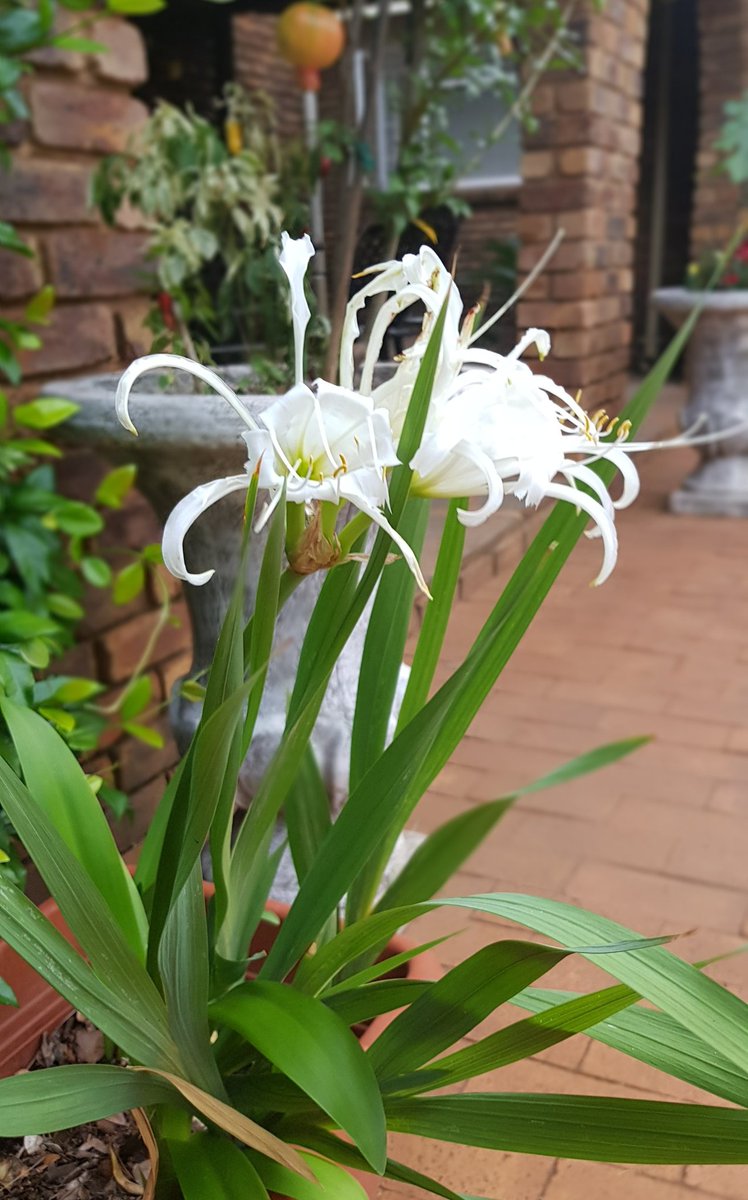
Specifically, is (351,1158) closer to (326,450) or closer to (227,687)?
(227,687)

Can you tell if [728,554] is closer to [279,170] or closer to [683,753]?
[683,753]

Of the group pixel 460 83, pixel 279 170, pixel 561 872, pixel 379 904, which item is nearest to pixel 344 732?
pixel 379 904

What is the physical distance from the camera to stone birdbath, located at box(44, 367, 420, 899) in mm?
1142

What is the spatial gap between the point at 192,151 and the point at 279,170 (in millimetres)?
348

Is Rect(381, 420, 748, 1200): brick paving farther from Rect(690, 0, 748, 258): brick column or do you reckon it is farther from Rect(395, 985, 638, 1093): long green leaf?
Rect(690, 0, 748, 258): brick column

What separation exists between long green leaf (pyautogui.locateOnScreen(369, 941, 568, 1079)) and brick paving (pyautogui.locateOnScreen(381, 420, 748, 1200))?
0.25 meters

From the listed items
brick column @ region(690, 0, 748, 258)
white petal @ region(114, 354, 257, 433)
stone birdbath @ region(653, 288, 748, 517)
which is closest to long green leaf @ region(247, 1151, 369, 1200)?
white petal @ region(114, 354, 257, 433)

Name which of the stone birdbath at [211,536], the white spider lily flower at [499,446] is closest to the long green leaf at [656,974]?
the white spider lily flower at [499,446]

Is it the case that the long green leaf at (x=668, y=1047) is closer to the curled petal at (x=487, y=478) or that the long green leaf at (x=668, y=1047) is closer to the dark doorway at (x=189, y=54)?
the curled petal at (x=487, y=478)

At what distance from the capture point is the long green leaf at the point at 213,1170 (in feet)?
2.30

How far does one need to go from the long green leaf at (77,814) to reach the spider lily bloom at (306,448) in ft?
0.87

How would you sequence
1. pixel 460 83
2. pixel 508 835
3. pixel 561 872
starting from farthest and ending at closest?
pixel 460 83
pixel 508 835
pixel 561 872

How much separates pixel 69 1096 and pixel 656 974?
1.26 ft

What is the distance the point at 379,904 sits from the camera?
87 centimetres
